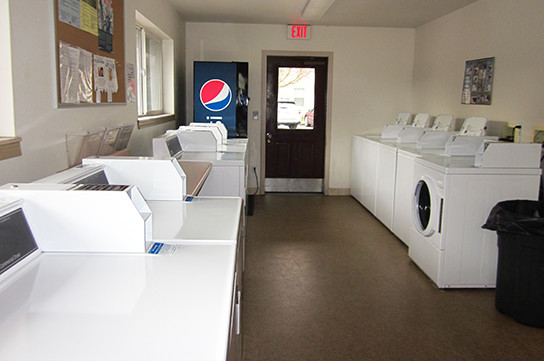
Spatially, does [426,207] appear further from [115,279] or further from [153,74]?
[153,74]

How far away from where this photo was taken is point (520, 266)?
9.61 ft

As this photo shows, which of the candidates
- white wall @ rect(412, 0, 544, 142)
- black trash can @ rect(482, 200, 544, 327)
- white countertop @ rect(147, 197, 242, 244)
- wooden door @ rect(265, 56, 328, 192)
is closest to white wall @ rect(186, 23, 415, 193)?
wooden door @ rect(265, 56, 328, 192)

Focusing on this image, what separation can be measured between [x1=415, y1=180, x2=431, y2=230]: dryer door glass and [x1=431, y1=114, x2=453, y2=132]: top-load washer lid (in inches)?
70.4

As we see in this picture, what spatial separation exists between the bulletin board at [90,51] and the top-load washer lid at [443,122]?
12.2 feet

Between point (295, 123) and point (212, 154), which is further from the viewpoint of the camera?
point (295, 123)

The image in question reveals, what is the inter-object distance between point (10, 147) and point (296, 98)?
18.0 ft

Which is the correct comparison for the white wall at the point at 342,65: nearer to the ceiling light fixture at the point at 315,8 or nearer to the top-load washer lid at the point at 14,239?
the ceiling light fixture at the point at 315,8

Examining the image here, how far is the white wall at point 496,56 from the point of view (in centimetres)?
416

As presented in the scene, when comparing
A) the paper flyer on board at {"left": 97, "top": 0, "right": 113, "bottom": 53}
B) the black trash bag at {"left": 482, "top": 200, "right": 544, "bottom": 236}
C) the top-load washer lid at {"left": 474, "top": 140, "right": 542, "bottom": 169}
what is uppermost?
the paper flyer on board at {"left": 97, "top": 0, "right": 113, "bottom": 53}

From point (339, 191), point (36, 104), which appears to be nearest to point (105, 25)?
point (36, 104)

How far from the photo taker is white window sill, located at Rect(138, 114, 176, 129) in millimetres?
4234

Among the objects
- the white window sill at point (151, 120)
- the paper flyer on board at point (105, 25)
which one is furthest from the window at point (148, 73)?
the paper flyer on board at point (105, 25)

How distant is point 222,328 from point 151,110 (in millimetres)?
4532

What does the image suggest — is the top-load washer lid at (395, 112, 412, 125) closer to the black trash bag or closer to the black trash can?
the black trash bag
